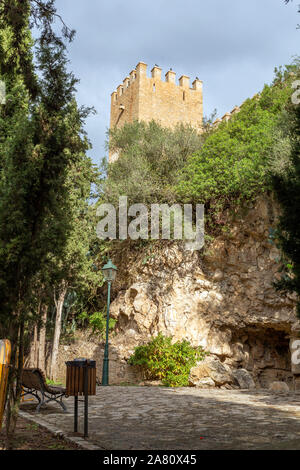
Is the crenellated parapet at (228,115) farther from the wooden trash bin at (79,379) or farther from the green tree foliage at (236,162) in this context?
the wooden trash bin at (79,379)

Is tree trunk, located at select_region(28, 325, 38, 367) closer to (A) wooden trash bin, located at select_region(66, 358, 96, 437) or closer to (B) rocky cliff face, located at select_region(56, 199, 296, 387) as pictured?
(B) rocky cliff face, located at select_region(56, 199, 296, 387)

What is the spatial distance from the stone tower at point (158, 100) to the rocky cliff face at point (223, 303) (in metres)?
8.79

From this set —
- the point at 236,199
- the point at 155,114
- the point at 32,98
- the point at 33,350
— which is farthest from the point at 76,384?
the point at 155,114

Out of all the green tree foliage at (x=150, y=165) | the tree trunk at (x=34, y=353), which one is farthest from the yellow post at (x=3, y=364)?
the green tree foliage at (x=150, y=165)

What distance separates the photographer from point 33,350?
14875 mm

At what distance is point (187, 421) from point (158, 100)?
20649 mm

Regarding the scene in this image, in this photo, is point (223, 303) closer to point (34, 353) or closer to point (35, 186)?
point (34, 353)

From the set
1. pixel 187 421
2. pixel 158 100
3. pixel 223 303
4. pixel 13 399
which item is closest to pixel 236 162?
pixel 223 303

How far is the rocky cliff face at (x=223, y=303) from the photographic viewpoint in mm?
15094

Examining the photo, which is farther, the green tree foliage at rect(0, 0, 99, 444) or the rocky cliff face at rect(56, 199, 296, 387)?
the rocky cliff face at rect(56, 199, 296, 387)

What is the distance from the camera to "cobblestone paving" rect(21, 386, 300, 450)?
4.30m

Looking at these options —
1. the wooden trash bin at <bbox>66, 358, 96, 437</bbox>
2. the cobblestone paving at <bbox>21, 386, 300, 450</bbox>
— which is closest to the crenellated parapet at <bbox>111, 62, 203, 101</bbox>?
the cobblestone paving at <bbox>21, 386, 300, 450</bbox>

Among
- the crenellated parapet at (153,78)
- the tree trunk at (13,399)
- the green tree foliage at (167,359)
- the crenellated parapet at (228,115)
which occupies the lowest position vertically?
the green tree foliage at (167,359)

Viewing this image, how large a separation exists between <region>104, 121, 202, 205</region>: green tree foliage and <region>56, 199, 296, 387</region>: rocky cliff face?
2302 millimetres
